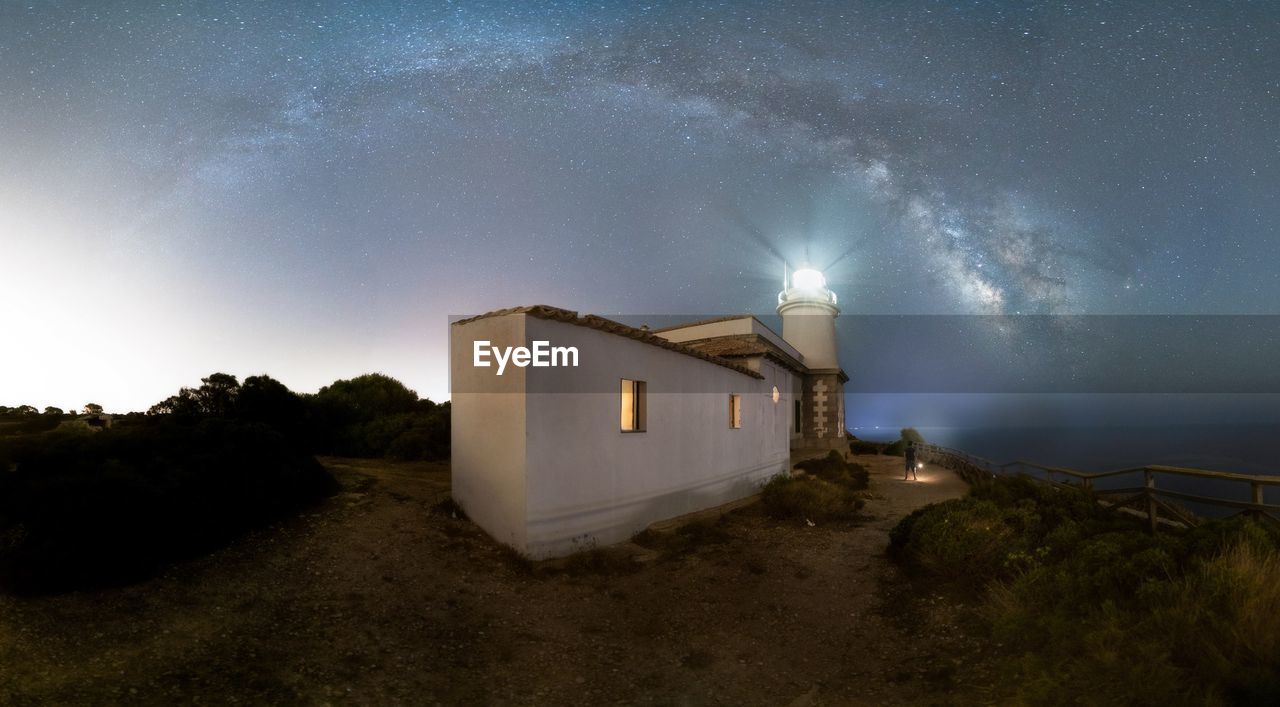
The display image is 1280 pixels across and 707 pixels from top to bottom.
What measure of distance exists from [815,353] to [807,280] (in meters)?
4.32

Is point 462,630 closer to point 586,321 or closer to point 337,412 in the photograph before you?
point 586,321

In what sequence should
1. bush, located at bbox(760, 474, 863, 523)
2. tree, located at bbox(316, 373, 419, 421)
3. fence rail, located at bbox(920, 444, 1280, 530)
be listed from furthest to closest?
1. tree, located at bbox(316, 373, 419, 421)
2. bush, located at bbox(760, 474, 863, 523)
3. fence rail, located at bbox(920, 444, 1280, 530)

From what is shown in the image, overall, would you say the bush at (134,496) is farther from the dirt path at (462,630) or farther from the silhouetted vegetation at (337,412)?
the silhouetted vegetation at (337,412)

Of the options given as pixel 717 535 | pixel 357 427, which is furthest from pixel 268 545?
pixel 357 427

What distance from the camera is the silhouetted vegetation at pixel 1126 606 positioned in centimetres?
389

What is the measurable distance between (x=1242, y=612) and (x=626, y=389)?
8283 mm

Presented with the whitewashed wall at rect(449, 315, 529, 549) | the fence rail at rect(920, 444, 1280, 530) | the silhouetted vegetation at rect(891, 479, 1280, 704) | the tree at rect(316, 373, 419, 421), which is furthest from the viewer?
the tree at rect(316, 373, 419, 421)

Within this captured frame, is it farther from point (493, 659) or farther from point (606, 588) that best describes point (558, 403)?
point (493, 659)

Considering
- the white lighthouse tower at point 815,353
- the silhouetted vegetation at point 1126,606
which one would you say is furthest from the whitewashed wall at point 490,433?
the white lighthouse tower at point 815,353

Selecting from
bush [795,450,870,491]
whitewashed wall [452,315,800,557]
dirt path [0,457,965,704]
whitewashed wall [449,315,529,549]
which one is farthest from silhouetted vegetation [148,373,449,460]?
bush [795,450,870,491]

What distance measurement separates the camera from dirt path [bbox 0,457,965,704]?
16.4 feet

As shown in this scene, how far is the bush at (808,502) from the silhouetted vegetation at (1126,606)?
4.98 metres

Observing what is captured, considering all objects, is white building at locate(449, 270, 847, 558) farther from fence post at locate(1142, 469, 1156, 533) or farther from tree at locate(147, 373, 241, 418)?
tree at locate(147, 373, 241, 418)

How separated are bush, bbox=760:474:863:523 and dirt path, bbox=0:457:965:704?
9.76 feet
